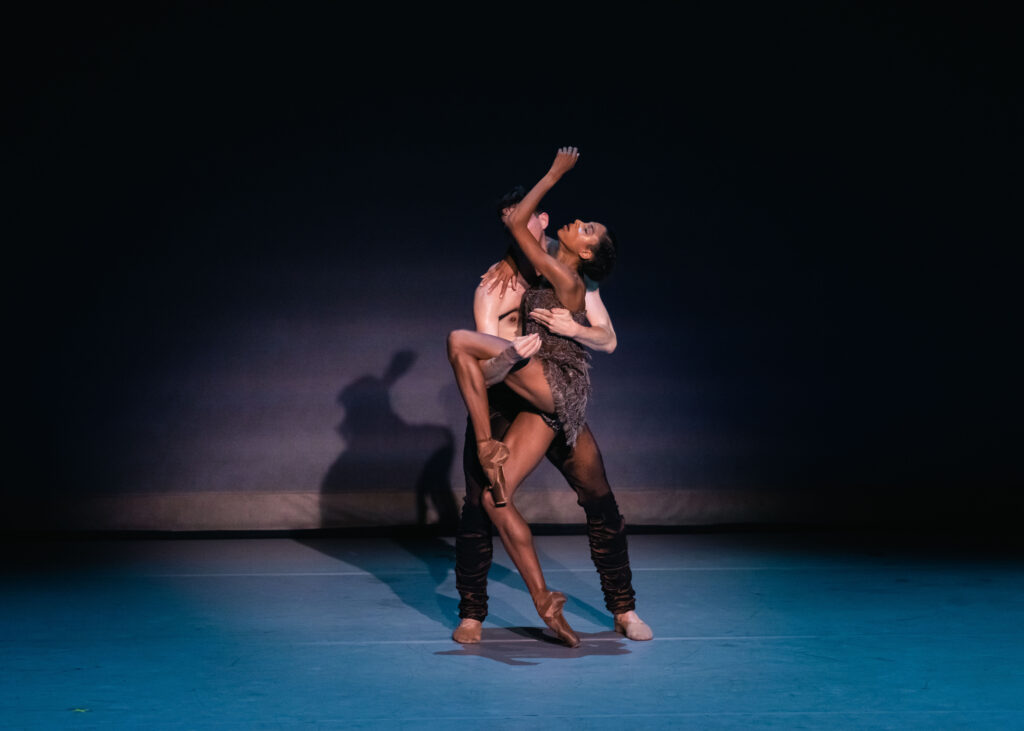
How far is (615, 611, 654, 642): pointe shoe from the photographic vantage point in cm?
329

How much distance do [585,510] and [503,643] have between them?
17.8 inches

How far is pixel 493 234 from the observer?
18.3ft

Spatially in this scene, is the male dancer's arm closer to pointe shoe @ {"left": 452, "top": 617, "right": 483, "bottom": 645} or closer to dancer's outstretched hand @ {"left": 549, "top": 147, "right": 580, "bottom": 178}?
dancer's outstretched hand @ {"left": 549, "top": 147, "right": 580, "bottom": 178}

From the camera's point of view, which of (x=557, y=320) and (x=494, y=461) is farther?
(x=557, y=320)

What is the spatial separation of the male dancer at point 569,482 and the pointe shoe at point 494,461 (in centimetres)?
14

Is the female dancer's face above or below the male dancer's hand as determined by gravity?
above

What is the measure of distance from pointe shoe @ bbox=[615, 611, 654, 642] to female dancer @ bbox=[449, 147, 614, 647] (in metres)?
0.22

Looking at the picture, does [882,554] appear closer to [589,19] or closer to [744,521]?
[744,521]

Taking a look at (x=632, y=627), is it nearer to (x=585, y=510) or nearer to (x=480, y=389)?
(x=585, y=510)

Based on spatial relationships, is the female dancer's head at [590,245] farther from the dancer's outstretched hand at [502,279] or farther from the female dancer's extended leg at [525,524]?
the female dancer's extended leg at [525,524]

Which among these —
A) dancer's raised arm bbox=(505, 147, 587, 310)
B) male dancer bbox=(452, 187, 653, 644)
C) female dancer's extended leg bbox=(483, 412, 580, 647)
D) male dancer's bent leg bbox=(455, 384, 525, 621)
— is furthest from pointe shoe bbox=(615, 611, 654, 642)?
dancer's raised arm bbox=(505, 147, 587, 310)

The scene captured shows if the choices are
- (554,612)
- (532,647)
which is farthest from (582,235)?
(532,647)

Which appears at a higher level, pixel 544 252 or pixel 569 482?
pixel 544 252

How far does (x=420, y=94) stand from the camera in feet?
18.2
